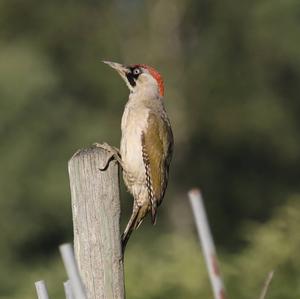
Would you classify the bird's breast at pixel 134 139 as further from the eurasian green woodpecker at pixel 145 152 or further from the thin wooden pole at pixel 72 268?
the thin wooden pole at pixel 72 268

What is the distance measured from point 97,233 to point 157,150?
5.26 ft

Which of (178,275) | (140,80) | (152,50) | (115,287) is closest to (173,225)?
(152,50)

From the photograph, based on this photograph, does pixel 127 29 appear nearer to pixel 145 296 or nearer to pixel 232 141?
pixel 232 141

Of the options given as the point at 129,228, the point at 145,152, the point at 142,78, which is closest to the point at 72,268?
Answer: the point at 129,228

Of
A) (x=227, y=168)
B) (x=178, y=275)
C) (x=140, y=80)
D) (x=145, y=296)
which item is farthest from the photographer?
(x=227, y=168)

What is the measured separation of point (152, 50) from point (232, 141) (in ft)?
9.98

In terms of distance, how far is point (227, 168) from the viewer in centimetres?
2564

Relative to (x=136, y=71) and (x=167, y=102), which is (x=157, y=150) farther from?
(x=167, y=102)

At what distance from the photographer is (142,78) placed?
6.60 metres

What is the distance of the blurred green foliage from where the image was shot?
66.2 feet

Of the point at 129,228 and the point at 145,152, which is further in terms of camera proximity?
the point at 145,152

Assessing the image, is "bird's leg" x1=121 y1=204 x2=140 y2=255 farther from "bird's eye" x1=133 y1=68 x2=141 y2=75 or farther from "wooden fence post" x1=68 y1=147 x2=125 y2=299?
"bird's eye" x1=133 y1=68 x2=141 y2=75

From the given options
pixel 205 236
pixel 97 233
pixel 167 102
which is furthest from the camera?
pixel 167 102

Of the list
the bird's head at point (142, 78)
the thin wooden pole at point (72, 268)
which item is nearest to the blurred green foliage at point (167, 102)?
the bird's head at point (142, 78)
